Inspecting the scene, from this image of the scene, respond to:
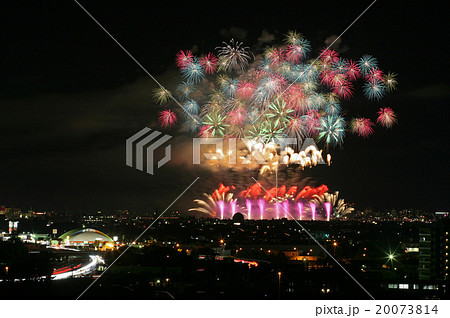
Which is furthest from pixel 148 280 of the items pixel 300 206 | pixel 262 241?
pixel 262 241

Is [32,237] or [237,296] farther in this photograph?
[32,237]

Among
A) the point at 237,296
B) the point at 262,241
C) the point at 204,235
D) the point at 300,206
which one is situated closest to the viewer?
the point at 237,296

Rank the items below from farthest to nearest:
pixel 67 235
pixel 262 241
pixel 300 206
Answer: pixel 67 235 → pixel 262 241 → pixel 300 206

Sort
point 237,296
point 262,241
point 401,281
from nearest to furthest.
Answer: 1. point 237,296
2. point 401,281
3. point 262,241

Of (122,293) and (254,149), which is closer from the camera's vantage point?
(122,293)

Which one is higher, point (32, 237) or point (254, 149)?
point (254, 149)

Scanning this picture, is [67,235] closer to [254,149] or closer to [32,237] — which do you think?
[32,237]
